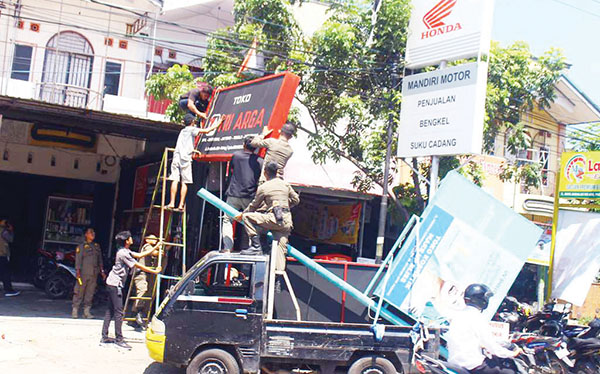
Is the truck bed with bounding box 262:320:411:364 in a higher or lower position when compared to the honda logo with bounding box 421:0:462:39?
lower

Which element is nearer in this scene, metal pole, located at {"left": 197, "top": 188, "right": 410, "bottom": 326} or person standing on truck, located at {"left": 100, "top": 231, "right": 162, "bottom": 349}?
metal pole, located at {"left": 197, "top": 188, "right": 410, "bottom": 326}

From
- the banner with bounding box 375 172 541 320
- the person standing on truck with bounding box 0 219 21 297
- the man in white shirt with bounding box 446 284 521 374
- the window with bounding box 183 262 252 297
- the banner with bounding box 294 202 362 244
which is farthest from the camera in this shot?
the banner with bounding box 294 202 362 244

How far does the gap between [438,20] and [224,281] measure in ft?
21.7

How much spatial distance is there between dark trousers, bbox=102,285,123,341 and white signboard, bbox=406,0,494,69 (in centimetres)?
717

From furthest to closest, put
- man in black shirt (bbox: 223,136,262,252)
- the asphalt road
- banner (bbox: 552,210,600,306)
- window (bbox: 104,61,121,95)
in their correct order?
window (bbox: 104,61,121,95) → banner (bbox: 552,210,600,306) → man in black shirt (bbox: 223,136,262,252) → the asphalt road

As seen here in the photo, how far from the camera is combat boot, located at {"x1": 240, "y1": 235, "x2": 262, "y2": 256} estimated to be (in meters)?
8.35

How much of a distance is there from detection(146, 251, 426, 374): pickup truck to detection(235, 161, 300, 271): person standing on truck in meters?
0.30

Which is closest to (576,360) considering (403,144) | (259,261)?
(403,144)

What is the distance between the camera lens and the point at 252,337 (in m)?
8.03

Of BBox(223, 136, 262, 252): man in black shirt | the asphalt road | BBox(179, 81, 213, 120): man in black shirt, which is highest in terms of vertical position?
BBox(179, 81, 213, 120): man in black shirt

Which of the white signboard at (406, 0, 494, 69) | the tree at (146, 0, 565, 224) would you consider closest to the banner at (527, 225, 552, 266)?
the tree at (146, 0, 565, 224)

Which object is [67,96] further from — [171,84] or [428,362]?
[428,362]

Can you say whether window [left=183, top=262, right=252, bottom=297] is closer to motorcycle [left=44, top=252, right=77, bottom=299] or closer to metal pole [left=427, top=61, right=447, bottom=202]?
metal pole [left=427, top=61, right=447, bottom=202]

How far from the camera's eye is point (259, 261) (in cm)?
820
